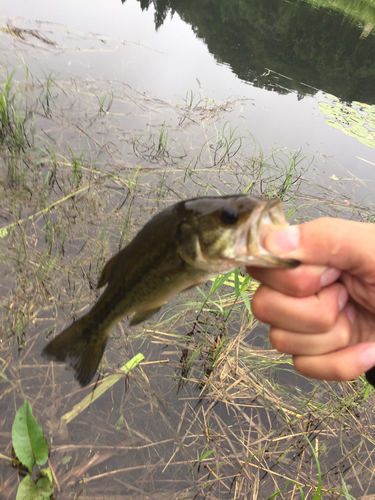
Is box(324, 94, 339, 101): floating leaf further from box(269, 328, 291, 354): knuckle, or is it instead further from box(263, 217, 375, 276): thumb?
box(269, 328, 291, 354): knuckle

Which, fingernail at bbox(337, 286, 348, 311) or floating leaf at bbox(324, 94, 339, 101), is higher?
floating leaf at bbox(324, 94, 339, 101)

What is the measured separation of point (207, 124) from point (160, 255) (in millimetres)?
6283

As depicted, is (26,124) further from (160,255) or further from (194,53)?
(194,53)

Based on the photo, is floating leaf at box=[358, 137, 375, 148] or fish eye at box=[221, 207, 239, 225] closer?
fish eye at box=[221, 207, 239, 225]

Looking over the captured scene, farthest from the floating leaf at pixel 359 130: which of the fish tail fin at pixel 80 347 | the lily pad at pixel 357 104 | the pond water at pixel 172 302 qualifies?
the fish tail fin at pixel 80 347

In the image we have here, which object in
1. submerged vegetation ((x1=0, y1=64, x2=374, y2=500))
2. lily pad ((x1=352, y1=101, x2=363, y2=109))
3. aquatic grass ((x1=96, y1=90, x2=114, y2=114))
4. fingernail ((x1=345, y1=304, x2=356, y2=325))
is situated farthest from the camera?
lily pad ((x1=352, y1=101, x2=363, y2=109))

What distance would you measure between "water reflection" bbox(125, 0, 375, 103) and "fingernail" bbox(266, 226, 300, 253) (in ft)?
36.6

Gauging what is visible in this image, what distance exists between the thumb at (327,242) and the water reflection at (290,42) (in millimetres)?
11114

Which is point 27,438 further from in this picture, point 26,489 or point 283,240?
point 283,240

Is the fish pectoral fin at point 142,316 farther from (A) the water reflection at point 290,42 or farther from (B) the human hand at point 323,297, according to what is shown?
(A) the water reflection at point 290,42

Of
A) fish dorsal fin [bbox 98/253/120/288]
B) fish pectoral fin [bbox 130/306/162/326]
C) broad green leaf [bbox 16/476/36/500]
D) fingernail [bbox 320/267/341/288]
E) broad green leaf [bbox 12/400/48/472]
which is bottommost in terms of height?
broad green leaf [bbox 16/476/36/500]

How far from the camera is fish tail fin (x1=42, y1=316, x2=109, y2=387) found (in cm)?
180

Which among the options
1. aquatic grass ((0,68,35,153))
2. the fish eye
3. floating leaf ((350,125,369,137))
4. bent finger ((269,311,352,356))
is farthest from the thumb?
floating leaf ((350,125,369,137))

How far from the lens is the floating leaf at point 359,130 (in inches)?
342
